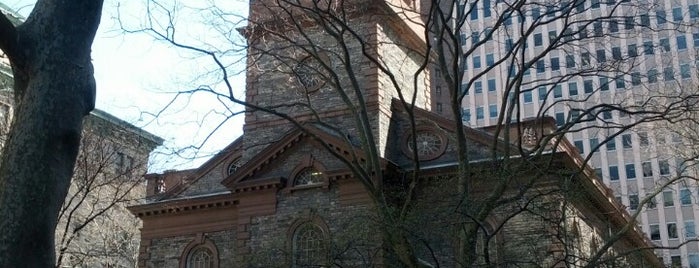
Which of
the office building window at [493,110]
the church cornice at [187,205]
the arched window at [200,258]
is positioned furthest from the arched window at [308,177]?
the office building window at [493,110]

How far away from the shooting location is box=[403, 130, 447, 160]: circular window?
28375 mm

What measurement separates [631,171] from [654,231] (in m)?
5.32

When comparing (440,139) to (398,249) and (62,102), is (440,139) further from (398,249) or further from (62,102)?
(62,102)

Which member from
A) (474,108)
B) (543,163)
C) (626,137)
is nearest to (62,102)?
(543,163)

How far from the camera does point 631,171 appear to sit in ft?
239

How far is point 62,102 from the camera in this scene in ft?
24.1

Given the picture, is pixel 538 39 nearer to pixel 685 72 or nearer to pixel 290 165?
pixel 685 72

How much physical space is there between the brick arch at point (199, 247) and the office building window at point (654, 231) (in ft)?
162

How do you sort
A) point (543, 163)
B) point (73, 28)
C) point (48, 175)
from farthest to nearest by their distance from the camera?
point (543, 163)
point (73, 28)
point (48, 175)

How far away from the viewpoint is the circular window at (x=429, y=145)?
93.1ft

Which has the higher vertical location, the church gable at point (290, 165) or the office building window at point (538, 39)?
the office building window at point (538, 39)

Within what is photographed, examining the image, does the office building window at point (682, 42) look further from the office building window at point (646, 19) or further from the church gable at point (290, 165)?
the church gable at point (290, 165)

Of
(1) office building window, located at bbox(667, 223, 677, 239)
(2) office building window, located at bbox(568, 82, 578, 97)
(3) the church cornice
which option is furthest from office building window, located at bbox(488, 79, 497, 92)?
(3) the church cornice

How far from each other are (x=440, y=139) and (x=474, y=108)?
53.8 m
